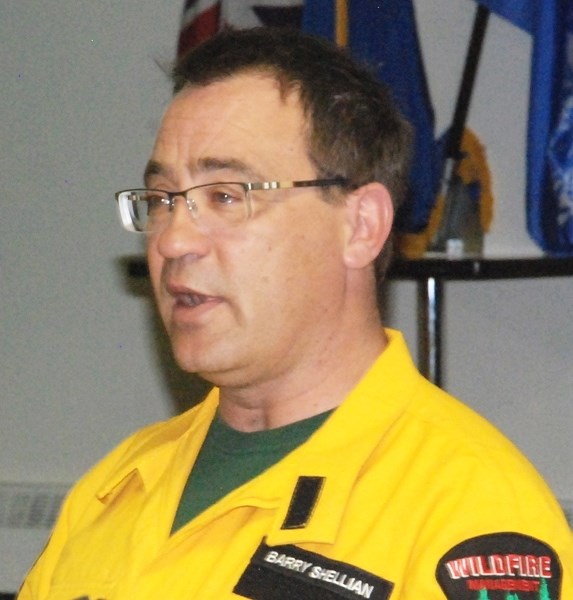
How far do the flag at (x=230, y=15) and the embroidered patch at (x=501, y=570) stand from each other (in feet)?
6.55

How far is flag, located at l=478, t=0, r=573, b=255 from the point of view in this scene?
8.70 ft

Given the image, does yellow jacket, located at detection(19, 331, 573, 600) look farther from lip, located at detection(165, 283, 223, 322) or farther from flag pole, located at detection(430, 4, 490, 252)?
flag pole, located at detection(430, 4, 490, 252)

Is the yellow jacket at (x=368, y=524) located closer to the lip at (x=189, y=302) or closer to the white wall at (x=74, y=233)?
the lip at (x=189, y=302)

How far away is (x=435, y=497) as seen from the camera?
1.27 m

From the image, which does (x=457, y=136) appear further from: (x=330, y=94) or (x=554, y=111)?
(x=330, y=94)

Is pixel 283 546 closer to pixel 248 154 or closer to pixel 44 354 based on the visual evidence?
pixel 248 154

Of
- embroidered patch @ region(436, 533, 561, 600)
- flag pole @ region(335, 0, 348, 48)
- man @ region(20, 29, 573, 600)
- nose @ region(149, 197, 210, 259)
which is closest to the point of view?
embroidered patch @ region(436, 533, 561, 600)

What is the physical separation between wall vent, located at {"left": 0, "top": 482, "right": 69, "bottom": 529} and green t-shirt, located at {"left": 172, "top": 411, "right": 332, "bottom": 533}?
7.40ft

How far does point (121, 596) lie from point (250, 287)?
0.39m

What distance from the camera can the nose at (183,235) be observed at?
1448 millimetres

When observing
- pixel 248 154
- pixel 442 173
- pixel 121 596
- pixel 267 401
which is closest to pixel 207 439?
pixel 267 401

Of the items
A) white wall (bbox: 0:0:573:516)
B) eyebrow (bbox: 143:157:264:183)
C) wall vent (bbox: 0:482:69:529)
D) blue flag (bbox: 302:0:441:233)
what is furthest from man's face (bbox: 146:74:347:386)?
wall vent (bbox: 0:482:69:529)

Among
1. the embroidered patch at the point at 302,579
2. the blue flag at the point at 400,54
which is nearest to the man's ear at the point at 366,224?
→ the embroidered patch at the point at 302,579

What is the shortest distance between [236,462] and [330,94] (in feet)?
1.54
